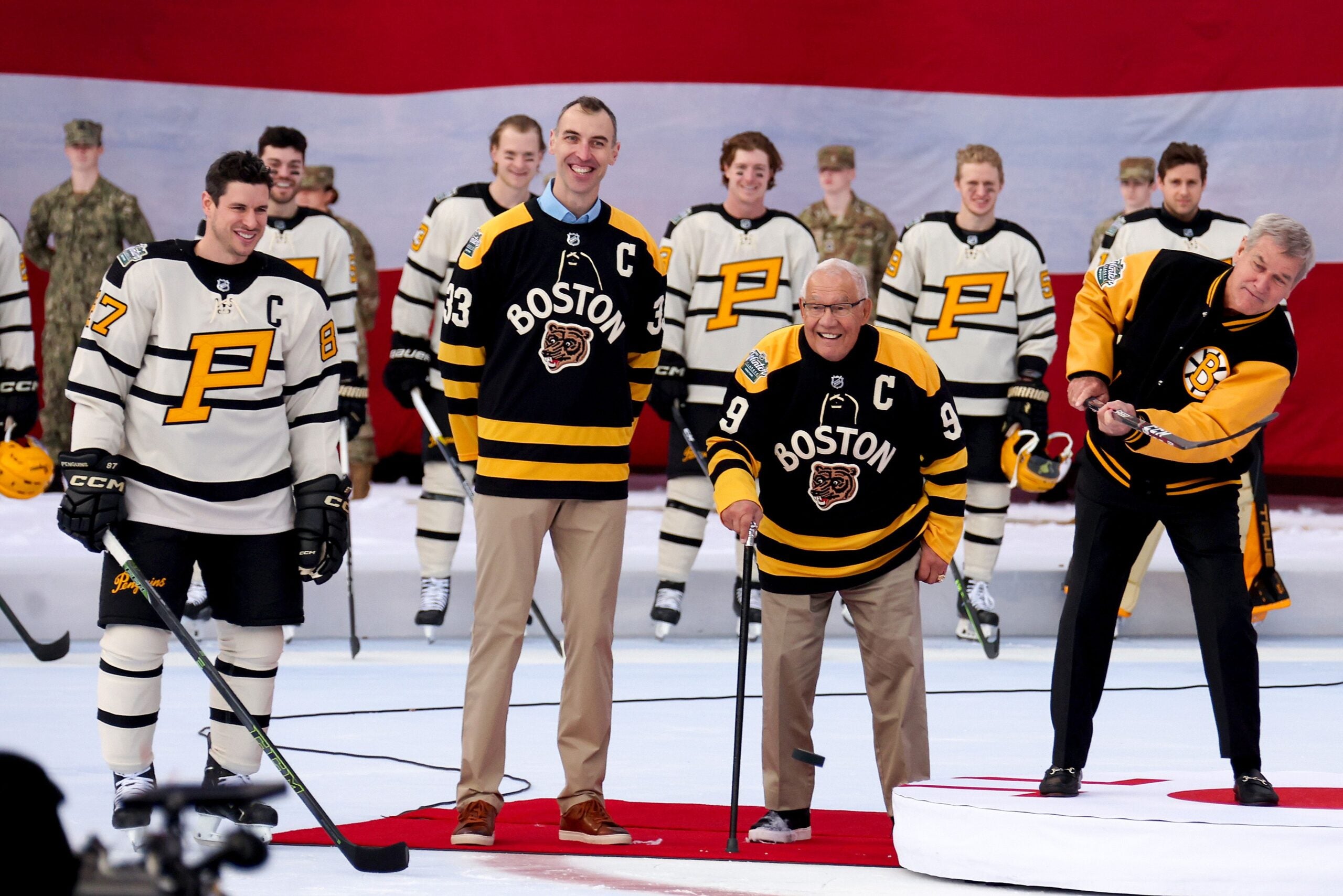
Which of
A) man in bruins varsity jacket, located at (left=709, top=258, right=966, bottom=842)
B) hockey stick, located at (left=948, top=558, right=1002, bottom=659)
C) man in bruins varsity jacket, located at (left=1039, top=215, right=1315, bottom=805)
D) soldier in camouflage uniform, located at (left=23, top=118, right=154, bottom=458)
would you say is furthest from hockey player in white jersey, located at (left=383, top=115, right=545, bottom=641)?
soldier in camouflage uniform, located at (left=23, top=118, right=154, bottom=458)

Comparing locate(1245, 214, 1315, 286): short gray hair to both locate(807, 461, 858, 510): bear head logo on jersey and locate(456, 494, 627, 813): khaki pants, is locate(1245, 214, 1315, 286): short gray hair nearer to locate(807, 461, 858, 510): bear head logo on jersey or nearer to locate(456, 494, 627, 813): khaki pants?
locate(807, 461, 858, 510): bear head logo on jersey

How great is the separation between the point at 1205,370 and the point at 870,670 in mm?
826

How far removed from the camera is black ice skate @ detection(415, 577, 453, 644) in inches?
206

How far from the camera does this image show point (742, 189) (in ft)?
17.1

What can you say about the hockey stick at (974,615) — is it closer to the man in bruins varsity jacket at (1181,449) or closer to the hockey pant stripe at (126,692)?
the man in bruins varsity jacket at (1181,449)

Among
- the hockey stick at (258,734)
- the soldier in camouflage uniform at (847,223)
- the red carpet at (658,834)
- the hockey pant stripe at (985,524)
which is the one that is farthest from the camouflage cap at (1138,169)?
the hockey stick at (258,734)

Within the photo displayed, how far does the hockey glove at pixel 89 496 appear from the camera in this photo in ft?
9.41

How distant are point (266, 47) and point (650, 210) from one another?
1.92 m

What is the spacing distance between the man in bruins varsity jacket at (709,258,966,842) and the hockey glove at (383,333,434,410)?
2023 millimetres

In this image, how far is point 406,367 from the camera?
498 cm

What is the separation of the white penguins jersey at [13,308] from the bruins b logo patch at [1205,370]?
3.25 metres

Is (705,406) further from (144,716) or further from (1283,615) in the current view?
(144,716)

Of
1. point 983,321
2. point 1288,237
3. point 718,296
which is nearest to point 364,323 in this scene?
point 718,296

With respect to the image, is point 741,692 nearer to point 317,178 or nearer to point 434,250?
point 434,250
